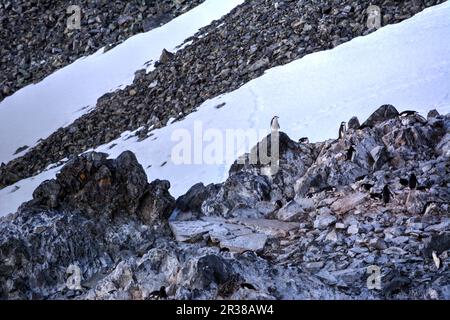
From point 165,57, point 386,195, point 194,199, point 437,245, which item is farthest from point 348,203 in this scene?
point 165,57

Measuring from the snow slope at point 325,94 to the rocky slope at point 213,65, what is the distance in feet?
3.76

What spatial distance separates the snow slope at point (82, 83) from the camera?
114 feet

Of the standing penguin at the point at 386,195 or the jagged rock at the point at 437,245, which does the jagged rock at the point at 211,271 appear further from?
the standing penguin at the point at 386,195

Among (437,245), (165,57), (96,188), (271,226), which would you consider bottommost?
(437,245)

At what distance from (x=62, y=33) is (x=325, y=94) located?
25.8 m

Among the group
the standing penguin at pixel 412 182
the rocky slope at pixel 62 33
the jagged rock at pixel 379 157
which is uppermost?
the rocky slope at pixel 62 33

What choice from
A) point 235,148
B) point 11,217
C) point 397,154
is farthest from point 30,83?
point 397,154

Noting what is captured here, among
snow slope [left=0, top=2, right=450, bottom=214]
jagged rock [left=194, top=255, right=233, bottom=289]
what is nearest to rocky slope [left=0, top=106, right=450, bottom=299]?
jagged rock [left=194, top=255, right=233, bottom=289]

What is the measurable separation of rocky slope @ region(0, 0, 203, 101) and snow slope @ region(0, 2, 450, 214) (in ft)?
46.8

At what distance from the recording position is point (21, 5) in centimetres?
4703

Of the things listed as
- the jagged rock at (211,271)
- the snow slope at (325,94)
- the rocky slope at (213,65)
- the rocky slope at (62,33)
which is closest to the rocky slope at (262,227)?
the jagged rock at (211,271)

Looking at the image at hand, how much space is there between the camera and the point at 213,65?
3119cm

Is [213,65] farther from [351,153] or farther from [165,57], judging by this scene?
[351,153]
